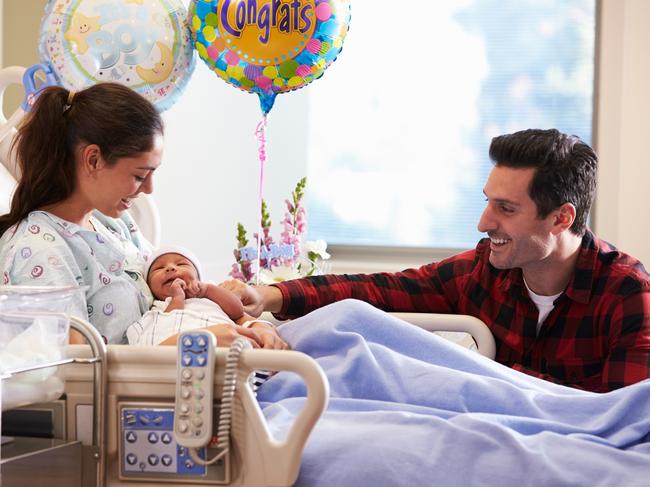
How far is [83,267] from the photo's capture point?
1.98 meters

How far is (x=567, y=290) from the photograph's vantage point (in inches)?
91.3

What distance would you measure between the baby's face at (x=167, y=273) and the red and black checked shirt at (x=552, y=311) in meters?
0.36

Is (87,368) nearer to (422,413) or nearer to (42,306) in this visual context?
(42,306)

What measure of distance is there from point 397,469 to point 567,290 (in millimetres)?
1051

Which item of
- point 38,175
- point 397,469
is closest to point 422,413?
point 397,469

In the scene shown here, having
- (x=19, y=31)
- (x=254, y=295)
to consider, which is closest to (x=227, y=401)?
(x=254, y=295)

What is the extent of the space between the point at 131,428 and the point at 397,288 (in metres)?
1.21

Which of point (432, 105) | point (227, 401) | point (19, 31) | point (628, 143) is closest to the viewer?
point (227, 401)

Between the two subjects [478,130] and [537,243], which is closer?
[537,243]

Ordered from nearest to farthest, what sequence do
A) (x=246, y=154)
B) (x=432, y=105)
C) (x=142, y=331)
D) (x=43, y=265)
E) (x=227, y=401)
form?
(x=227, y=401), (x=43, y=265), (x=142, y=331), (x=246, y=154), (x=432, y=105)

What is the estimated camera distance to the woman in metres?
1.97

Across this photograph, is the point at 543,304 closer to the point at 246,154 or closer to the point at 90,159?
the point at 90,159

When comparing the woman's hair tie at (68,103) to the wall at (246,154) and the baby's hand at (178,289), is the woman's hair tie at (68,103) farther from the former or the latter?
the wall at (246,154)

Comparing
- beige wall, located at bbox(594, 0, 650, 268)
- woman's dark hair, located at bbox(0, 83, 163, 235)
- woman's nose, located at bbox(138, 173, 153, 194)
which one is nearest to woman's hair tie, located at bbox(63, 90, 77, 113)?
woman's dark hair, located at bbox(0, 83, 163, 235)
